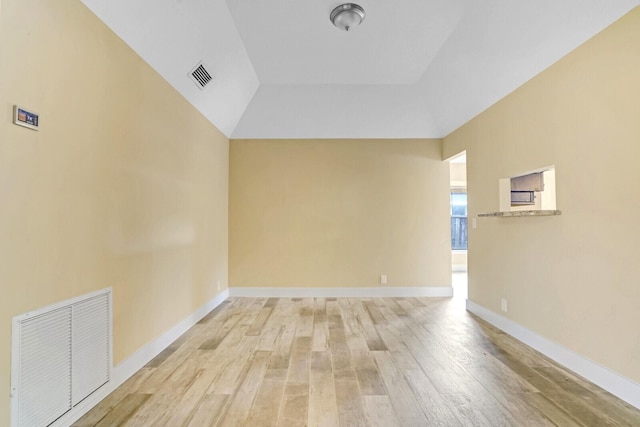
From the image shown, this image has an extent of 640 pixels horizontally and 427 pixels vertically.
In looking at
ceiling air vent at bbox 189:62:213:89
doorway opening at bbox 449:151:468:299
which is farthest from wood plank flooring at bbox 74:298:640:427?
doorway opening at bbox 449:151:468:299

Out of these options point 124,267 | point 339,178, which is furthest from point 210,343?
point 339,178

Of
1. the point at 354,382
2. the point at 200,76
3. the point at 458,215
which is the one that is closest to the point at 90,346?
the point at 354,382

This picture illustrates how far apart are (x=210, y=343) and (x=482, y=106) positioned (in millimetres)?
3891

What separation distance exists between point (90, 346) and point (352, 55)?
348 centimetres

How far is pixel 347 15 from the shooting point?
2.68 meters

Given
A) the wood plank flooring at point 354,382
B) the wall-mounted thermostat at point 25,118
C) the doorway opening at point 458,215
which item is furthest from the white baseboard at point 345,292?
the wall-mounted thermostat at point 25,118

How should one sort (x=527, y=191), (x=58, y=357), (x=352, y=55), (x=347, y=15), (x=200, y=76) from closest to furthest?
(x=58, y=357) < (x=347, y=15) < (x=200, y=76) < (x=527, y=191) < (x=352, y=55)

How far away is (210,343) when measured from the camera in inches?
117

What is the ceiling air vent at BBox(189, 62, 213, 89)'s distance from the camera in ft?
9.82

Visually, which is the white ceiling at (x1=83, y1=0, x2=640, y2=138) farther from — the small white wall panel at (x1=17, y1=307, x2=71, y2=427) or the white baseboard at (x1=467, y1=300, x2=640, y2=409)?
the white baseboard at (x1=467, y1=300, x2=640, y2=409)

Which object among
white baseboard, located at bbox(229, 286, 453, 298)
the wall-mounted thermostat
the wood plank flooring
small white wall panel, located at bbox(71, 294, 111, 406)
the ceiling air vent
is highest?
the ceiling air vent

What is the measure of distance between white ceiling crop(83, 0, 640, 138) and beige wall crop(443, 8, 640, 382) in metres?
0.25

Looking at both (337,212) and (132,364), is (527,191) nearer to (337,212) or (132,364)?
(337,212)

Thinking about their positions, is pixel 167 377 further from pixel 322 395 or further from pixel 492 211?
pixel 492 211
